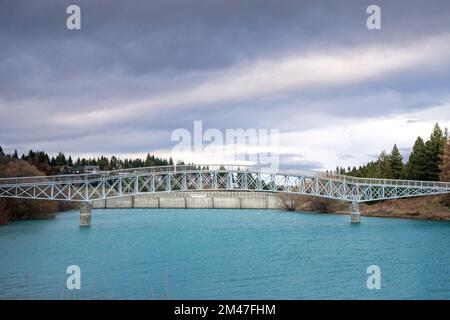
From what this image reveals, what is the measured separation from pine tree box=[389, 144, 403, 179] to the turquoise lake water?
38974 millimetres

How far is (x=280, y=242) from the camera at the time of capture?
65.4m

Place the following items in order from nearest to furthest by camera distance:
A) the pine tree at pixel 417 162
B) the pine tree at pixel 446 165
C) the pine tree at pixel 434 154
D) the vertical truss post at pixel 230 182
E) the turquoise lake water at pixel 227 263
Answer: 1. the turquoise lake water at pixel 227 263
2. the vertical truss post at pixel 230 182
3. the pine tree at pixel 446 165
4. the pine tree at pixel 434 154
5. the pine tree at pixel 417 162

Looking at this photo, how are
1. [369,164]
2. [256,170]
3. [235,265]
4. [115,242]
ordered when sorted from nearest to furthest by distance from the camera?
1. [235,265]
2. [115,242]
3. [256,170]
4. [369,164]

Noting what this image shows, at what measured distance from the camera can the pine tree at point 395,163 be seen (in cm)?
11925

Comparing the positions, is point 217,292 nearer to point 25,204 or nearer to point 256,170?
point 256,170

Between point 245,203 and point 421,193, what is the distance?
3534 inches

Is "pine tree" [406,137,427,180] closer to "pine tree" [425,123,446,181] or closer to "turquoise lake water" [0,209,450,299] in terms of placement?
"pine tree" [425,123,446,181]

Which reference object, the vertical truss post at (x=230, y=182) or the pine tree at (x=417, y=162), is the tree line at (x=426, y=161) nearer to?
the pine tree at (x=417, y=162)

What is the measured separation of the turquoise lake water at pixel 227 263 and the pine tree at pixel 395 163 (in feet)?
128

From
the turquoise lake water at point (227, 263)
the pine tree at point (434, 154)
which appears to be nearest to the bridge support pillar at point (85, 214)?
the turquoise lake water at point (227, 263)

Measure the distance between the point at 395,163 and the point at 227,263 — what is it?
3199 inches

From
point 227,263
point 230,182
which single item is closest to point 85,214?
point 230,182
